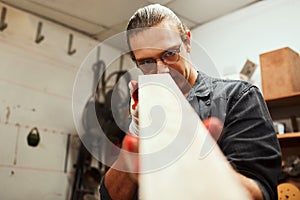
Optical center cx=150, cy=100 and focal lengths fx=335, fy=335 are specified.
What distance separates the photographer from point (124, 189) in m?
0.81

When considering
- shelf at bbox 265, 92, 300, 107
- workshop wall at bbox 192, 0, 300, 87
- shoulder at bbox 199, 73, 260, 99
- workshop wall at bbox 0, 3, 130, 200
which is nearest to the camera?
shoulder at bbox 199, 73, 260, 99

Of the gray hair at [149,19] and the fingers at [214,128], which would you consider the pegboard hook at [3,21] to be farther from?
the fingers at [214,128]

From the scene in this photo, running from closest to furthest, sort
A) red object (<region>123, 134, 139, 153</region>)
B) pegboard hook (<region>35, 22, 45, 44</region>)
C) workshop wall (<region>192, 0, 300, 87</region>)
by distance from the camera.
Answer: red object (<region>123, 134, 139, 153</region>)
workshop wall (<region>192, 0, 300, 87</region>)
pegboard hook (<region>35, 22, 45, 44</region>)

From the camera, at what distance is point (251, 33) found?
2375 millimetres

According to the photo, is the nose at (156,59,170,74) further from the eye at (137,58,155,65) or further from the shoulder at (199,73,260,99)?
→ the shoulder at (199,73,260,99)

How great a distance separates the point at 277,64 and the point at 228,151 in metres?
1.30

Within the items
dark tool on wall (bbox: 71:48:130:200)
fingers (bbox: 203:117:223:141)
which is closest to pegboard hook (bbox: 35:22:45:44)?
dark tool on wall (bbox: 71:48:130:200)

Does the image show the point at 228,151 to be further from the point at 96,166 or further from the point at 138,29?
the point at 96,166

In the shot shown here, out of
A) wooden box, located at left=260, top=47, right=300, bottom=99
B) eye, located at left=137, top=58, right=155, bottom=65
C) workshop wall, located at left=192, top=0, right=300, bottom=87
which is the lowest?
eye, located at left=137, top=58, right=155, bottom=65

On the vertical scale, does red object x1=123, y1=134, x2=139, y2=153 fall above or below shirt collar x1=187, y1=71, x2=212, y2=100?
below

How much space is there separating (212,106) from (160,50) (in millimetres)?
210

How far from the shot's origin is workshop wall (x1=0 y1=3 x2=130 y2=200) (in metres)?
2.33

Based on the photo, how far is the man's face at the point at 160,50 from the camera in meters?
0.92

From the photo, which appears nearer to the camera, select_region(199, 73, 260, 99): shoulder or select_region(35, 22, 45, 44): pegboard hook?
select_region(199, 73, 260, 99): shoulder
